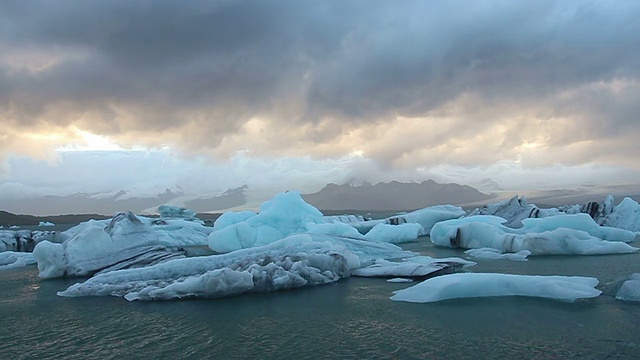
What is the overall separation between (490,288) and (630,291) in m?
2.52

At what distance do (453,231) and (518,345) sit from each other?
15.1 m

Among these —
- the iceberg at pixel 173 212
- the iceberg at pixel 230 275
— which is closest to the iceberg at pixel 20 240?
the iceberg at pixel 230 275

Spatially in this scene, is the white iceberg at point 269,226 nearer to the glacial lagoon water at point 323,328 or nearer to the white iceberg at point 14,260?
the white iceberg at point 14,260

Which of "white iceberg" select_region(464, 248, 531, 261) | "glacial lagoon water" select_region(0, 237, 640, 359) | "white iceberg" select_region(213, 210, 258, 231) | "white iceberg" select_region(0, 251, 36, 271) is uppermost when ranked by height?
"white iceberg" select_region(213, 210, 258, 231)

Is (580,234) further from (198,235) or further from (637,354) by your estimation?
(198,235)

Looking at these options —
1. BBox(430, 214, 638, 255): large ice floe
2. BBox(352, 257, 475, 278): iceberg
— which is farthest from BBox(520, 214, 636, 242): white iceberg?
BBox(352, 257, 475, 278): iceberg

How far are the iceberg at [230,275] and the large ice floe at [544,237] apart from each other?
25.3 feet

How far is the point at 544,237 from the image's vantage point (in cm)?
1725

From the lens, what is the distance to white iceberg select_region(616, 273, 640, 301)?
8626mm

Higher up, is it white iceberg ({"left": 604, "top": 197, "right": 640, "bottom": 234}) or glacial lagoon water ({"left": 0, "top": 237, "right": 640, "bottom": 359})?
white iceberg ({"left": 604, "top": 197, "right": 640, "bottom": 234})

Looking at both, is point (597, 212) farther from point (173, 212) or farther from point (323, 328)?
point (173, 212)

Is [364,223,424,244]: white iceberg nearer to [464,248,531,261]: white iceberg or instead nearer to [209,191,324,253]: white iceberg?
[209,191,324,253]: white iceberg

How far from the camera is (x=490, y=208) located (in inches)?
1218

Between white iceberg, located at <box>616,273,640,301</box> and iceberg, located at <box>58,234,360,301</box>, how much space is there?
6.55 m
